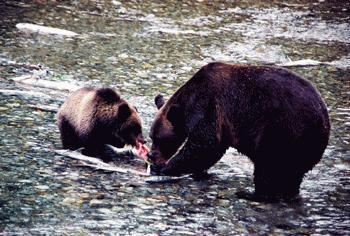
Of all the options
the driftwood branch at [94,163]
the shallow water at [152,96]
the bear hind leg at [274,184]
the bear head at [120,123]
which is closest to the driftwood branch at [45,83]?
the shallow water at [152,96]

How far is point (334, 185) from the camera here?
6898 mm

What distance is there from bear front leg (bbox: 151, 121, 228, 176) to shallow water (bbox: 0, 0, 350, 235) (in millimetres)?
154

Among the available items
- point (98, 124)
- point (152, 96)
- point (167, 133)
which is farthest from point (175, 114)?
point (152, 96)

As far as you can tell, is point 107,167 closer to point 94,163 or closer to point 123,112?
point 94,163

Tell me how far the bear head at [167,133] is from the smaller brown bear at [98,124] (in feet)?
2.25

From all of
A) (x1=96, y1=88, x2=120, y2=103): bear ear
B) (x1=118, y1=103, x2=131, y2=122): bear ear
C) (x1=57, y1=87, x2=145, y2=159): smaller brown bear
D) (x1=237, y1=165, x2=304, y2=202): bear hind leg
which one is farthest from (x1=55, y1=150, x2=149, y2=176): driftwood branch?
(x1=237, y1=165, x2=304, y2=202): bear hind leg

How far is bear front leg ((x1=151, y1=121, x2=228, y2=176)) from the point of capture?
6.70 meters

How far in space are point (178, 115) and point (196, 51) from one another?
5692mm

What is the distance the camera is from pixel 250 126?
21.6ft

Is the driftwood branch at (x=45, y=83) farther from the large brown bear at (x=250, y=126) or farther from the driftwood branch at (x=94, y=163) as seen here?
the large brown bear at (x=250, y=126)

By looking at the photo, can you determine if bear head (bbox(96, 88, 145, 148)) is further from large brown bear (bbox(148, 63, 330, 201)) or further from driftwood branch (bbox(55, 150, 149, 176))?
large brown bear (bbox(148, 63, 330, 201))

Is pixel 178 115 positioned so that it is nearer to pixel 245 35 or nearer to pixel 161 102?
pixel 161 102

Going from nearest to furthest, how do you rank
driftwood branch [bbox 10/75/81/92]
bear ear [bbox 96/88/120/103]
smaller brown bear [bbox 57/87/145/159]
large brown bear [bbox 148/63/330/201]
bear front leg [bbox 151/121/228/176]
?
large brown bear [bbox 148/63/330/201], bear front leg [bbox 151/121/228/176], smaller brown bear [bbox 57/87/145/159], bear ear [bbox 96/88/120/103], driftwood branch [bbox 10/75/81/92]

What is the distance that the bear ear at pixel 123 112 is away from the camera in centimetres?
764
